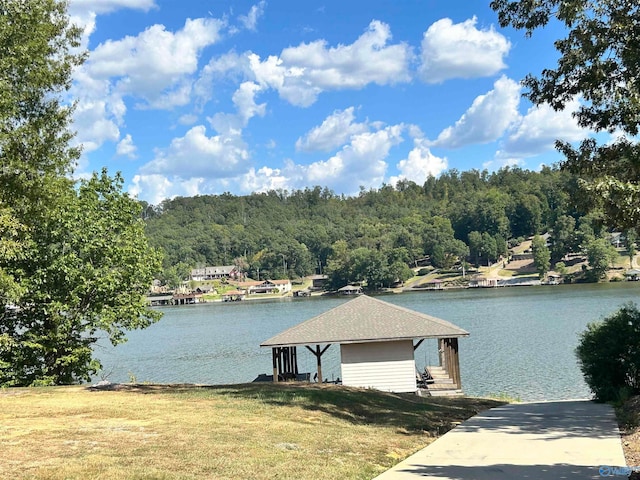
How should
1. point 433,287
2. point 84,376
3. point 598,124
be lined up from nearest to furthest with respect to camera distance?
point 598,124 → point 84,376 → point 433,287

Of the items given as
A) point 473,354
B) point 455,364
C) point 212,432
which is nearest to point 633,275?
point 473,354

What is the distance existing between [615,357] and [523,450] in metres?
7.72

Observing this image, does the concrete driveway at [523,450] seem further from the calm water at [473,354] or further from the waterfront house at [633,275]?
the waterfront house at [633,275]

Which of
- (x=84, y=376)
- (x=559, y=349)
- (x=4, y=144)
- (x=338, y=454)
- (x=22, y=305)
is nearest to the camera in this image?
(x=338, y=454)

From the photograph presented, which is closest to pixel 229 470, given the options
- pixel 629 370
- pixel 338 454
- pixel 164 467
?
pixel 164 467

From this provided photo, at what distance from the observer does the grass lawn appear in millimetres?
8102

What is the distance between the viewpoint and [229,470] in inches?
317

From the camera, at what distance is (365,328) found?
23609 mm

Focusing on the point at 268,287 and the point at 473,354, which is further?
the point at 268,287

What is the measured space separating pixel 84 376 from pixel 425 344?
28838 millimetres

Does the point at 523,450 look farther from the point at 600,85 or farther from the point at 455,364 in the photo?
the point at 455,364

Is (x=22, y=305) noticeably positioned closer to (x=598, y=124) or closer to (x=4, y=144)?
(x=4, y=144)

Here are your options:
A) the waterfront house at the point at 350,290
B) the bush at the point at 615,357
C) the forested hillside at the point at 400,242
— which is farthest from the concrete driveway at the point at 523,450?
the waterfront house at the point at 350,290

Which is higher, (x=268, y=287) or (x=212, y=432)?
(x=268, y=287)
